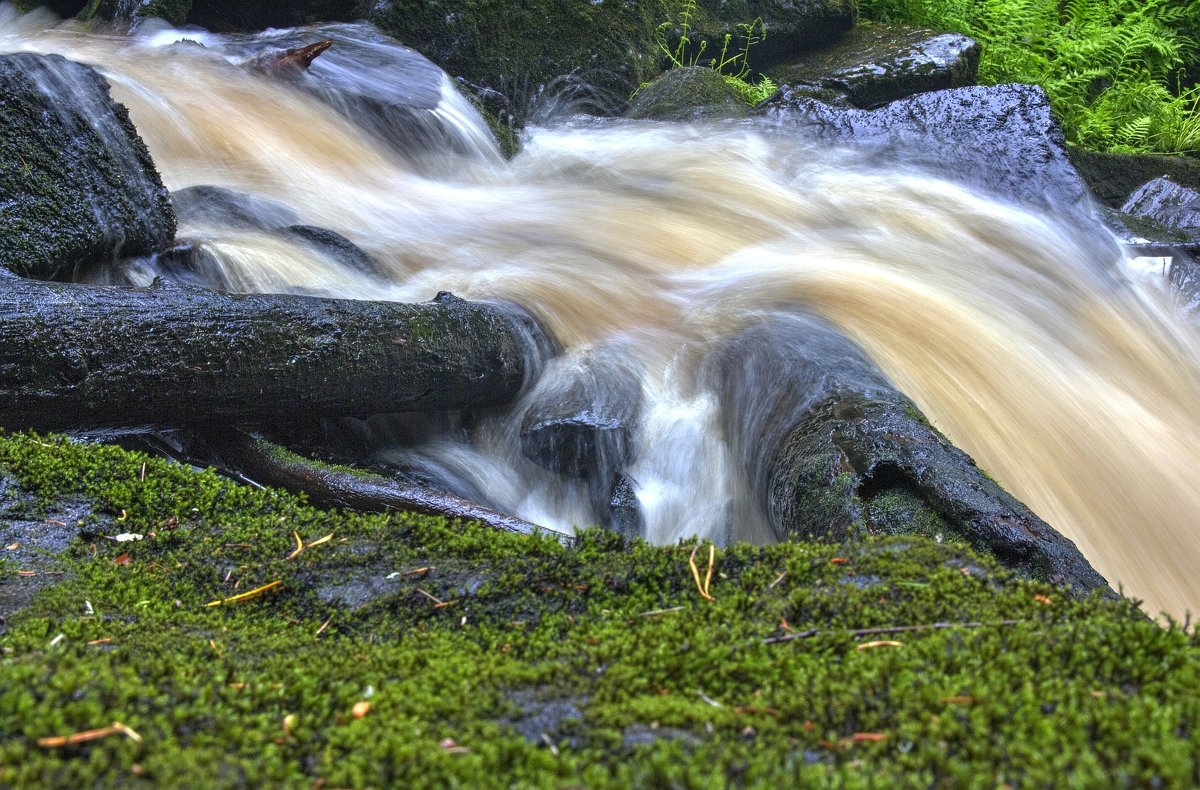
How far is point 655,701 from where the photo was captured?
1.66 m

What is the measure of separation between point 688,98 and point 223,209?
18.3ft

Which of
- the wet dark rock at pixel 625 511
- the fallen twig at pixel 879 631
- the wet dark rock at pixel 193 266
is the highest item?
the fallen twig at pixel 879 631

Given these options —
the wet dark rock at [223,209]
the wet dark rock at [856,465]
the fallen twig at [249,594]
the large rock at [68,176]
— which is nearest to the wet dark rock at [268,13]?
→ the wet dark rock at [223,209]

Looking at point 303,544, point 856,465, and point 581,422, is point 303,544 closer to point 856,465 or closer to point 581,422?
point 856,465

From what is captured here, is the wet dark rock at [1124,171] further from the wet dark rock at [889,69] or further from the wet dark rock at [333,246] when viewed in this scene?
the wet dark rock at [333,246]

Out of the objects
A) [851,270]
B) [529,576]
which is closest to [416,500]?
[529,576]

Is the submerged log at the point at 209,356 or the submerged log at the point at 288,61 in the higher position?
the submerged log at the point at 288,61

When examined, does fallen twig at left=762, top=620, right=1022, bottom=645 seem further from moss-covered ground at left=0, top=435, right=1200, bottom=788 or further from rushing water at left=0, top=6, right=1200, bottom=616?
rushing water at left=0, top=6, right=1200, bottom=616

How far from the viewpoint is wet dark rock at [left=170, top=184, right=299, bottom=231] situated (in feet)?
19.5

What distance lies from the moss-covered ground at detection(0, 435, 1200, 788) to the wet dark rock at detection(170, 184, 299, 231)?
12.0 ft

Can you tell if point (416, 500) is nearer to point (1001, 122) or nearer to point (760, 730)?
point (760, 730)

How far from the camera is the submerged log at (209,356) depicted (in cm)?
315

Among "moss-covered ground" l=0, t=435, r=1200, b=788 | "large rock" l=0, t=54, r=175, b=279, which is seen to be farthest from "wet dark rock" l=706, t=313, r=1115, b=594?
"large rock" l=0, t=54, r=175, b=279

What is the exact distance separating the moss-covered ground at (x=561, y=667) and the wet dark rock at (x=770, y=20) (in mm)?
10528
